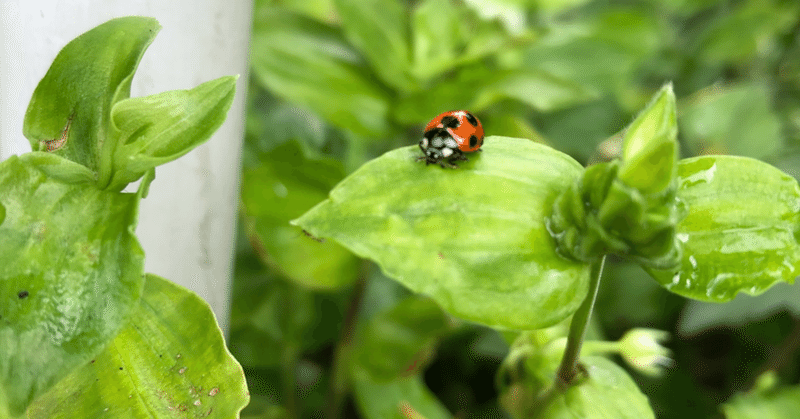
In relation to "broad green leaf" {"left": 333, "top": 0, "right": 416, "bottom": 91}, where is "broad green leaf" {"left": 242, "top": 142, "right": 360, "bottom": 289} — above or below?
below

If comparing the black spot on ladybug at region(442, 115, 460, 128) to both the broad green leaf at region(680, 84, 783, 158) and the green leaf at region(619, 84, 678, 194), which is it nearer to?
the green leaf at region(619, 84, 678, 194)

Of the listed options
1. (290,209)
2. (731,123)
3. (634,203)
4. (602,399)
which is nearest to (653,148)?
(634,203)

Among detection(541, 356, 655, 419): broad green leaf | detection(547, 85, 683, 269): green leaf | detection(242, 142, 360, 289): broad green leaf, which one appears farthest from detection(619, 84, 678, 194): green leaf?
detection(242, 142, 360, 289): broad green leaf

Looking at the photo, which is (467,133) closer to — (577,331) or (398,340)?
(577,331)

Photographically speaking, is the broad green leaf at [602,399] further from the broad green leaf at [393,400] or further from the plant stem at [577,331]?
the broad green leaf at [393,400]

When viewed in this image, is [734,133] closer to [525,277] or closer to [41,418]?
[525,277]

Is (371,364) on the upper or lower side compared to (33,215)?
lower

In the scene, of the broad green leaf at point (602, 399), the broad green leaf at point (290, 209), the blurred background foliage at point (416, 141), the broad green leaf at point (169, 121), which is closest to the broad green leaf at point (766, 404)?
the blurred background foliage at point (416, 141)

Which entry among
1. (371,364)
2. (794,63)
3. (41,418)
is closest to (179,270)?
(41,418)
